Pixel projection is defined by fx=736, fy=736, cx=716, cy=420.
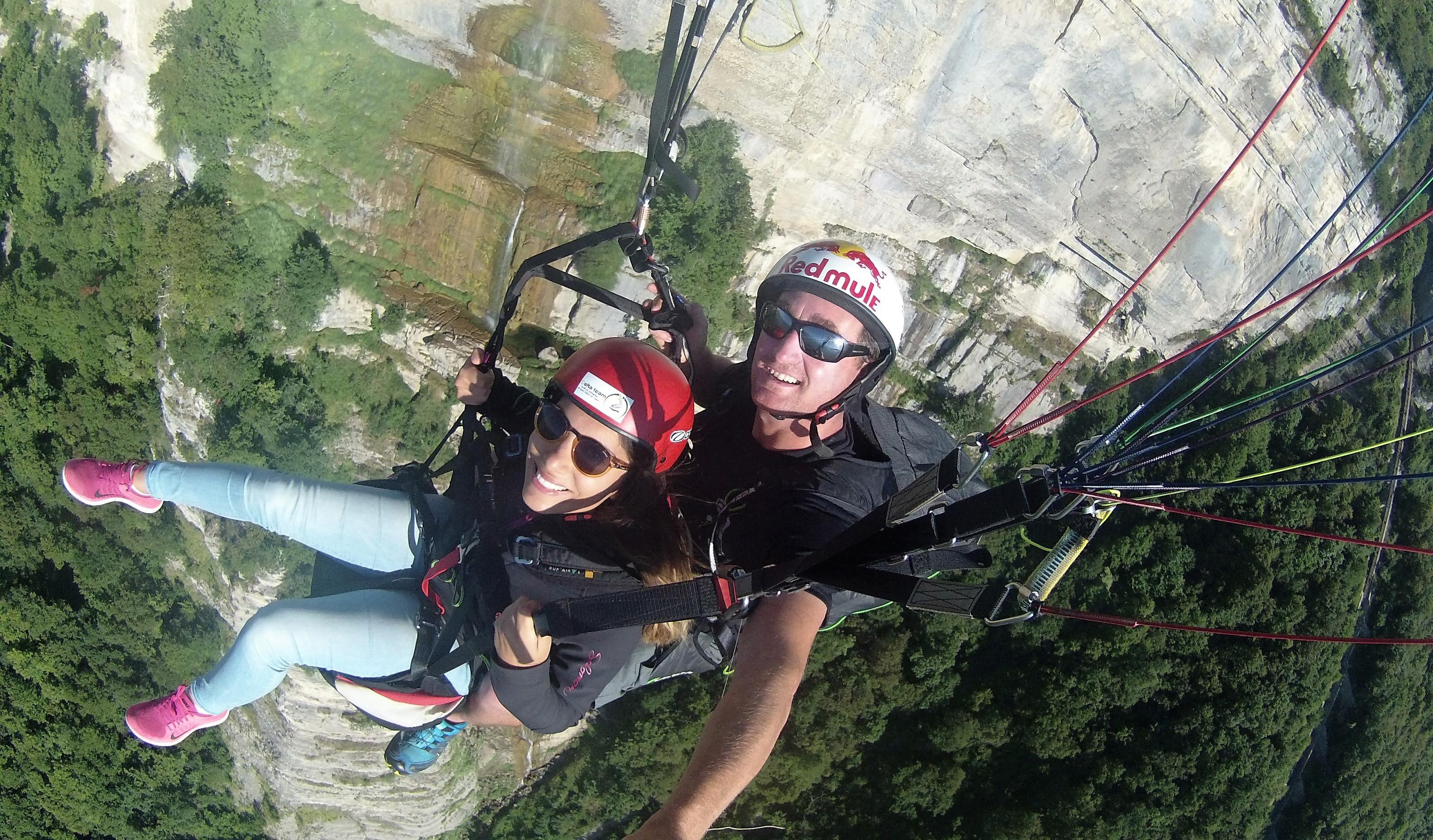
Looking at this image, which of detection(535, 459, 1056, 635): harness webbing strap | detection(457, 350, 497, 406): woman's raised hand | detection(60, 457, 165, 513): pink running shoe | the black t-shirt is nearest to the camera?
detection(535, 459, 1056, 635): harness webbing strap

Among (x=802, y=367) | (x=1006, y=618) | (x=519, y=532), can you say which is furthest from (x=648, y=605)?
(x=802, y=367)

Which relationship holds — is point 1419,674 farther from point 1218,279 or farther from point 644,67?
point 644,67

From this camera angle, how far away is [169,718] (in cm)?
380

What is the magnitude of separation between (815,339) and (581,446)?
115 cm

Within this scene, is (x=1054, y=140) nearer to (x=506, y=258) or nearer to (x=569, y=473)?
(x=506, y=258)

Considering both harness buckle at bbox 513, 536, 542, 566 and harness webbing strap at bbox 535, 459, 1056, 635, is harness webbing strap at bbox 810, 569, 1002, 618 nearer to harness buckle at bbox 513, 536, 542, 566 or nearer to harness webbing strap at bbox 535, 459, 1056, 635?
harness webbing strap at bbox 535, 459, 1056, 635

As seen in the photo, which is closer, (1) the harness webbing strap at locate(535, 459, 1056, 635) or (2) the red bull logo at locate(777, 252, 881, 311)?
(1) the harness webbing strap at locate(535, 459, 1056, 635)

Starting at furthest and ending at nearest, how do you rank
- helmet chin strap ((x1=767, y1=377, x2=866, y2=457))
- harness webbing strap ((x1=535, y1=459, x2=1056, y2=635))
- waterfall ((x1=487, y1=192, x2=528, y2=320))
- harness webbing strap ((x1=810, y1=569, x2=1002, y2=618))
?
waterfall ((x1=487, y1=192, x2=528, y2=320))
helmet chin strap ((x1=767, y1=377, x2=866, y2=457))
harness webbing strap ((x1=810, y1=569, x2=1002, y2=618))
harness webbing strap ((x1=535, y1=459, x2=1056, y2=635))

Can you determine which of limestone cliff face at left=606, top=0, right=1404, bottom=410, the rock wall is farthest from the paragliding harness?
the rock wall

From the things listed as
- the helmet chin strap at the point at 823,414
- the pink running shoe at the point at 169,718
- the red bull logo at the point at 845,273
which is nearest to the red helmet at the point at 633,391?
the helmet chin strap at the point at 823,414

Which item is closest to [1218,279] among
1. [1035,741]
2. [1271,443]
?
[1271,443]

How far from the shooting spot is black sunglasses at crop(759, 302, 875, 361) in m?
3.32

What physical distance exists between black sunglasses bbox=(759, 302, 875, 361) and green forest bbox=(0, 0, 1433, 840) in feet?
22.3

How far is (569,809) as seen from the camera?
11.8m
